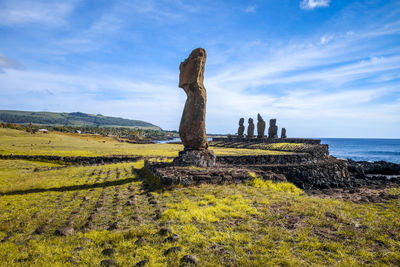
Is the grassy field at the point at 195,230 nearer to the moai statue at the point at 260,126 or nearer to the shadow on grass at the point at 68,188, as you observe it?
the shadow on grass at the point at 68,188

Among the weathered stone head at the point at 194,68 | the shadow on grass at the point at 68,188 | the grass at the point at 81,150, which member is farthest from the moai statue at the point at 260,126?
the shadow on grass at the point at 68,188

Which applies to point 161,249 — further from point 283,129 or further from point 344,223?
point 283,129

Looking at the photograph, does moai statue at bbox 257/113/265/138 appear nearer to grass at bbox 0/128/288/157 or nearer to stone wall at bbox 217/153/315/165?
grass at bbox 0/128/288/157

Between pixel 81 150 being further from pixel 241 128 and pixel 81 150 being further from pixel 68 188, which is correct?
pixel 241 128

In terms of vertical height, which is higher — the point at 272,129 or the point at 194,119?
the point at 272,129

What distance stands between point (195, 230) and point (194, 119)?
30.0 feet

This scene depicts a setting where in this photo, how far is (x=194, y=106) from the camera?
14.4 metres

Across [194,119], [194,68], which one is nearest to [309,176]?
[194,119]

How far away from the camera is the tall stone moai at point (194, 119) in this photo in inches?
564

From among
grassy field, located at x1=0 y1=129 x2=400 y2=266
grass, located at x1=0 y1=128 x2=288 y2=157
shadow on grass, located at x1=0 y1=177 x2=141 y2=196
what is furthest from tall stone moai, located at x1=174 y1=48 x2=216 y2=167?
grass, located at x1=0 y1=128 x2=288 y2=157

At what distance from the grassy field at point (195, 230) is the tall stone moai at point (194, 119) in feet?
Result: 15.3

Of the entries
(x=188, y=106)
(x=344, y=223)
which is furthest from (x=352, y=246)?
(x=188, y=106)

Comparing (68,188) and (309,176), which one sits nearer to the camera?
(68,188)

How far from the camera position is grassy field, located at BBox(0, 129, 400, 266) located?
179 inches
